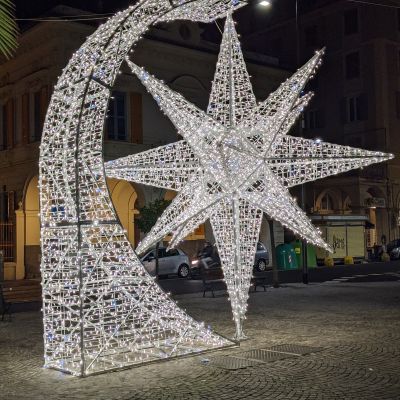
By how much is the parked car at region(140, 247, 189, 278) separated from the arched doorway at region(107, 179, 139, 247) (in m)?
3.74

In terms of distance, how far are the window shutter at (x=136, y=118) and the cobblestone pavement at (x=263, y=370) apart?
50.5 feet

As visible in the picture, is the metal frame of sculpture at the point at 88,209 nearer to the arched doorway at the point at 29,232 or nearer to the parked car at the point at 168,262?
the parked car at the point at 168,262

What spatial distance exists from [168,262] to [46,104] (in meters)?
7.74

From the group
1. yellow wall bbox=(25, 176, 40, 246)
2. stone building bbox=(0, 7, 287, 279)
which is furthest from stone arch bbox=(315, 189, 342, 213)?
yellow wall bbox=(25, 176, 40, 246)

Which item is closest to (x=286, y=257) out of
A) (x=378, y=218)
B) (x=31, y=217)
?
(x=31, y=217)

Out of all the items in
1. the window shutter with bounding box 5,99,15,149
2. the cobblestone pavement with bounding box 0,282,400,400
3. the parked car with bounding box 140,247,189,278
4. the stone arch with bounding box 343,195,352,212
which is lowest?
the cobblestone pavement with bounding box 0,282,400,400

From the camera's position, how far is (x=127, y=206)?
101 ft

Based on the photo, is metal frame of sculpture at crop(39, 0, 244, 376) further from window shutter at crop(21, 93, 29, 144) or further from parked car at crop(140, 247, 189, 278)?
window shutter at crop(21, 93, 29, 144)

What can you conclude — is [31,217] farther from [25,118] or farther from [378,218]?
[378,218]

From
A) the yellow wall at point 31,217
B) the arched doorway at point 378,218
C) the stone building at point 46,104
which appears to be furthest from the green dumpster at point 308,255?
the yellow wall at point 31,217

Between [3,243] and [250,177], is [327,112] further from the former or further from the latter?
[250,177]

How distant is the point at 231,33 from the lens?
424 inches

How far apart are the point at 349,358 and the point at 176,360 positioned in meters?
2.33

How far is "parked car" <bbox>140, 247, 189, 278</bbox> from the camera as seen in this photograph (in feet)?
85.6
